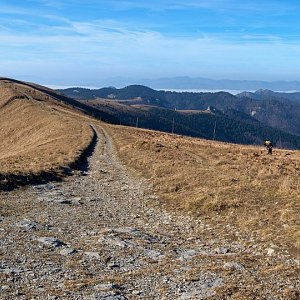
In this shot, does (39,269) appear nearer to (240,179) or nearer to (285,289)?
(285,289)

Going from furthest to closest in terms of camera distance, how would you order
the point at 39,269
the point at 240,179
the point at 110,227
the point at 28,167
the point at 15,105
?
the point at 15,105 → the point at 28,167 → the point at 240,179 → the point at 110,227 → the point at 39,269

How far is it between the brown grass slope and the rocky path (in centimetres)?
614

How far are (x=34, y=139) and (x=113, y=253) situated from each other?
54219 mm

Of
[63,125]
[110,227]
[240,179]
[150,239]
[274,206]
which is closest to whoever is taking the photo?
[150,239]

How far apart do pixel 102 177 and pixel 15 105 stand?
91.0 m

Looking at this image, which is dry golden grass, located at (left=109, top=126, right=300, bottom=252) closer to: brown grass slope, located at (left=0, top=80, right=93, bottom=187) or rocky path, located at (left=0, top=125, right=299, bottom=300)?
rocky path, located at (left=0, top=125, right=299, bottom=300)

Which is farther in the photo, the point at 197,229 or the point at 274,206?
the point at 274,206

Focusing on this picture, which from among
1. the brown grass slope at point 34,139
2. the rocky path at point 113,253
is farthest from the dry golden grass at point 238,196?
the brown grass slope at point 34,139

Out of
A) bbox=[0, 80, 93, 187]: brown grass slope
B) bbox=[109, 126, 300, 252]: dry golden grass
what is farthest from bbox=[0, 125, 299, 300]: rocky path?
bbox=[0, 80, 93, 187]: brown grass slope

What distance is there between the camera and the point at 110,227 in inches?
668

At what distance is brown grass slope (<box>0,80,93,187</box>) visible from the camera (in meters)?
28.8

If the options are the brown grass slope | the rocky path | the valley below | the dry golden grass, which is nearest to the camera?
the rocky path

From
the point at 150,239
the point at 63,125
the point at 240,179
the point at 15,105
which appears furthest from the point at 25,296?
the point at 15,105

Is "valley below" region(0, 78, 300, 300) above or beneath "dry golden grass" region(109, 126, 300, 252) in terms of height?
beneath
